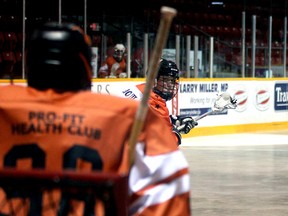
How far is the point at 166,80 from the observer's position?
29.5 feet

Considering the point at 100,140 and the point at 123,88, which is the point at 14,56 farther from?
the point at 100,140

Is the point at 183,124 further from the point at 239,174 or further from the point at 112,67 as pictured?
the point at 112,67

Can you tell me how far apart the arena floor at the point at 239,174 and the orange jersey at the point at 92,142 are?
713cm

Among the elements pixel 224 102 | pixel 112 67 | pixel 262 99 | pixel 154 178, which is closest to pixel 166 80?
pixel 224 102

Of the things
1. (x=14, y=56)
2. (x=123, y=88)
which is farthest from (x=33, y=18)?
(x=123, y=88)

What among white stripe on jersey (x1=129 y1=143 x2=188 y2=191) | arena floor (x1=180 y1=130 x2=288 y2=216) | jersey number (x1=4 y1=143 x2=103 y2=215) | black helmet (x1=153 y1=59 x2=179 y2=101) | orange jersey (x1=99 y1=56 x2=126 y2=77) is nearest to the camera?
jersey number (x1=4 y1=143 x2=103 y2=215)

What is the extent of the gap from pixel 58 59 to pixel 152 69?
0.36 meters

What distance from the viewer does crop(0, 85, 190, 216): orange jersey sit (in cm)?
284

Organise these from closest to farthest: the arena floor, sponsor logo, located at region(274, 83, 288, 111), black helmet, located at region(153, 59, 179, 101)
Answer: black helmet, located at region(153, 59, 179, 101)
the arena floor
sponsor logo, located at region(274, 83, 288, 111)

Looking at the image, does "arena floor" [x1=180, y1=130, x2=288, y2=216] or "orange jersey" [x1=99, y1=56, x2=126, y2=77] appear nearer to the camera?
"arena floor" [x1=180, y1=130, x2=288, y2=216]

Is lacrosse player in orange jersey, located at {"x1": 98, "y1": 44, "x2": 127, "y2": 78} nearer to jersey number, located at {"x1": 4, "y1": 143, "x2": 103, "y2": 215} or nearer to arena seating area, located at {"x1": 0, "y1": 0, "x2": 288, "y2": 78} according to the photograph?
arena seating area, located at {"x1": 0, "y1": 0, "x2": 288, "y2": 78}

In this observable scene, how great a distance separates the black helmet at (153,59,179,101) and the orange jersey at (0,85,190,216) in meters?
5.99

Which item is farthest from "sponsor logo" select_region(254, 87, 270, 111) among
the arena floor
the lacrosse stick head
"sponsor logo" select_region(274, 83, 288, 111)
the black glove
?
the black glove

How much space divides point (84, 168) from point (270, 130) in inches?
747
